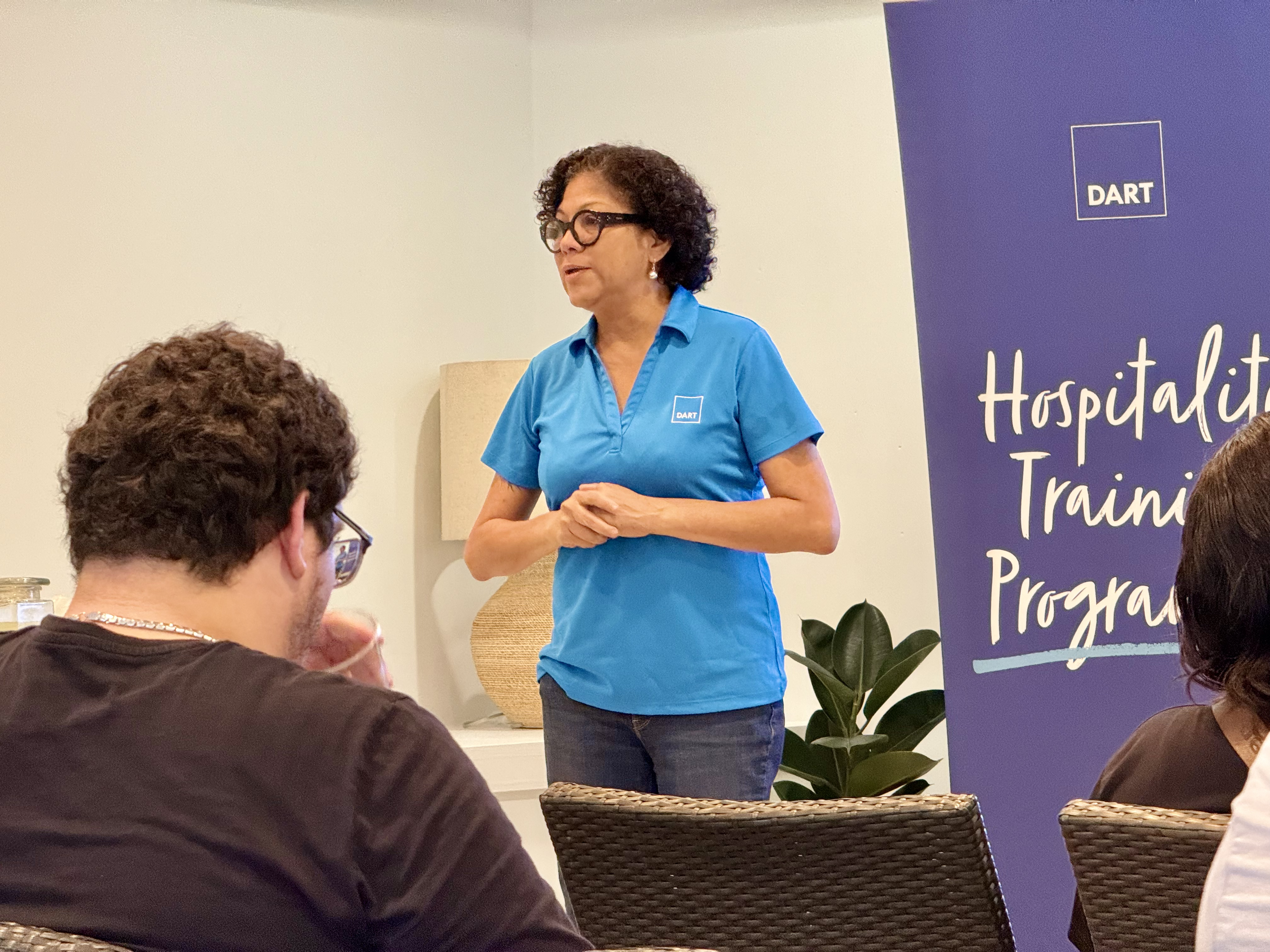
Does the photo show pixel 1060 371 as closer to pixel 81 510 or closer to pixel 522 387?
pixel 522 387

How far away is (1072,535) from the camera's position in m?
2.58

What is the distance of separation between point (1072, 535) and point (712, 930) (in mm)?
1599

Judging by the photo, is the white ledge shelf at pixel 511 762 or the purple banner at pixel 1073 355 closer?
the purple banner at pixel 1073 355

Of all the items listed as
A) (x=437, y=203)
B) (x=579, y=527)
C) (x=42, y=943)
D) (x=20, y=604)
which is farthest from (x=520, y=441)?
(x=437, y=203)

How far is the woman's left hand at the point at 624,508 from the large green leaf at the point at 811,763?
1.45 meters

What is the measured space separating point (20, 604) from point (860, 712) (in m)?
2.16

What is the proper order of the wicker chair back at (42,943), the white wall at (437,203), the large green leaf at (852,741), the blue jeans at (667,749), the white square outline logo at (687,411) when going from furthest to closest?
the white wall at (437,203)
the large green leaf at (852,741)
the white square outline logo at (687,411)
the blue jeans at (667,749)
the wicker chair back at (42,943)

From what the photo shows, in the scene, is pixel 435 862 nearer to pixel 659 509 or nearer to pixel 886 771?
pixel 659 509

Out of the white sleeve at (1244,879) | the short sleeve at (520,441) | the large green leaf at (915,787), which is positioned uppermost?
the short sleeve at (520,441)

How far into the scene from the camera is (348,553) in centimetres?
109

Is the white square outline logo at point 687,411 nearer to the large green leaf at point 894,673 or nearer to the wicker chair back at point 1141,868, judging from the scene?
the wicker chair back at point 1141,868

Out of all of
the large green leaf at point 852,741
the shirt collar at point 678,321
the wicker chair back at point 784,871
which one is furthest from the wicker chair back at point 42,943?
the large green leaf at point 852,741

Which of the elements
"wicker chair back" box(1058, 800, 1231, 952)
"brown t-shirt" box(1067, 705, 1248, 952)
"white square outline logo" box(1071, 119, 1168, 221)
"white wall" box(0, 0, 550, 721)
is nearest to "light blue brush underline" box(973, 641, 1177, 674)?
"white square outline logo" box(1071, 119, 1168, 221)

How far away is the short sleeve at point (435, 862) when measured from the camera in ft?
2.72
